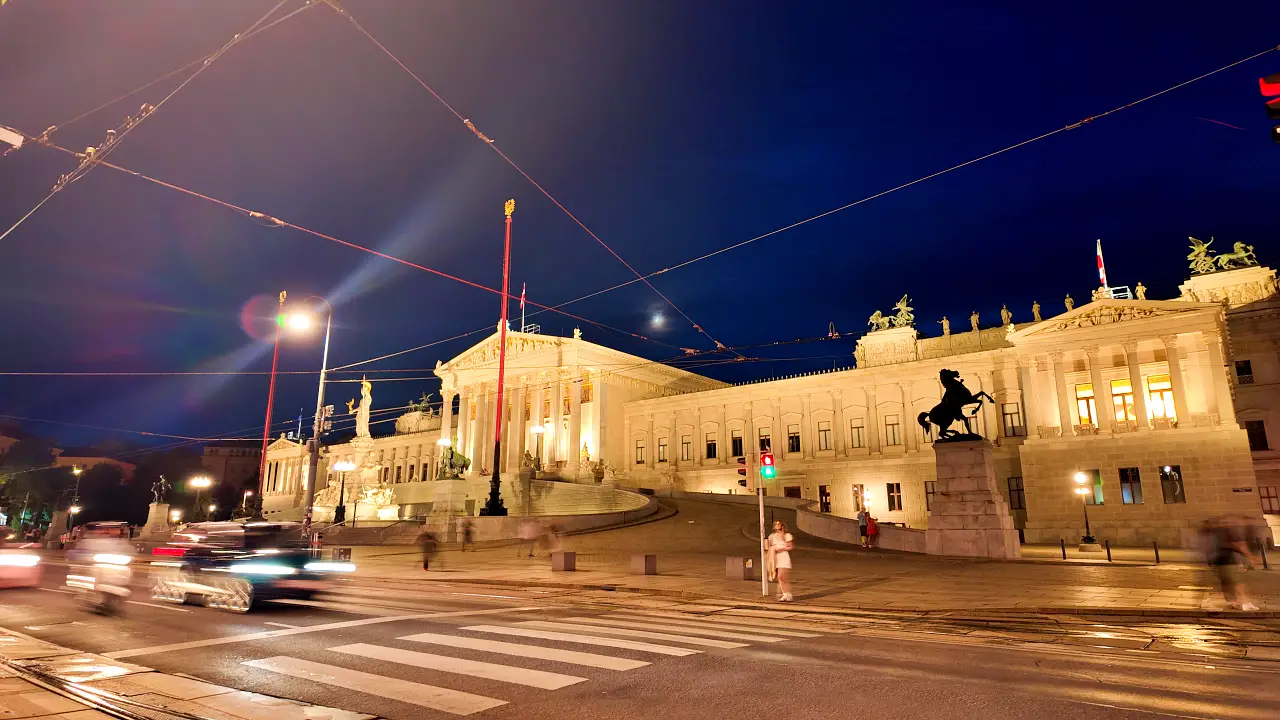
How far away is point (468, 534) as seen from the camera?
1375 inches

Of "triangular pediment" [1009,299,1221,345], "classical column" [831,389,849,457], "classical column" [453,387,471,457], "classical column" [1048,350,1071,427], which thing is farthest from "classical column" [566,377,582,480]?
"classical column" [1048,350,1071,427]

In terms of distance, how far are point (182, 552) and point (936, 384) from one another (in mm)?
53826

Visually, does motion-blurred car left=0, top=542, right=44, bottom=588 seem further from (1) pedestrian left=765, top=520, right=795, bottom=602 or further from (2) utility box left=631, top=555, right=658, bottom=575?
(1) pedestrian left=765, top=520, right=795, bottom=602

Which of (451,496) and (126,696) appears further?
(451,496)

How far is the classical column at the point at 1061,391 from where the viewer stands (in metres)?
46.6

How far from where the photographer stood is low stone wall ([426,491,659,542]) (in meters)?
36.7

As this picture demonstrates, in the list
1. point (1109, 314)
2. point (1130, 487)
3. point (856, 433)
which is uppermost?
point (1109, 314)

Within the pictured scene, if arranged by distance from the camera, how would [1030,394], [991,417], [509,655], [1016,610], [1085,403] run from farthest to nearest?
[991,417]
[1030,394]
[1085,403]
[1016,610]
[509,655]

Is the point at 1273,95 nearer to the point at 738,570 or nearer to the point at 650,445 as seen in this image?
the point at 738,570

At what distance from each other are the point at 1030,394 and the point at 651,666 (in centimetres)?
Result: 4894

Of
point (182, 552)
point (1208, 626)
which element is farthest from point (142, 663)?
point (1208, 626)

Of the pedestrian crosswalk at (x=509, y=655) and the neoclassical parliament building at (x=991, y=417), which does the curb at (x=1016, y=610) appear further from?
the neoclassical parliament building at (x=991, y=417)

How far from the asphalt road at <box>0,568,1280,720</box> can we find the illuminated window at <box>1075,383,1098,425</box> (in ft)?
143

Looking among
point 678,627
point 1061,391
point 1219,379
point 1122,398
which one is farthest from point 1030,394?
point 678,627
